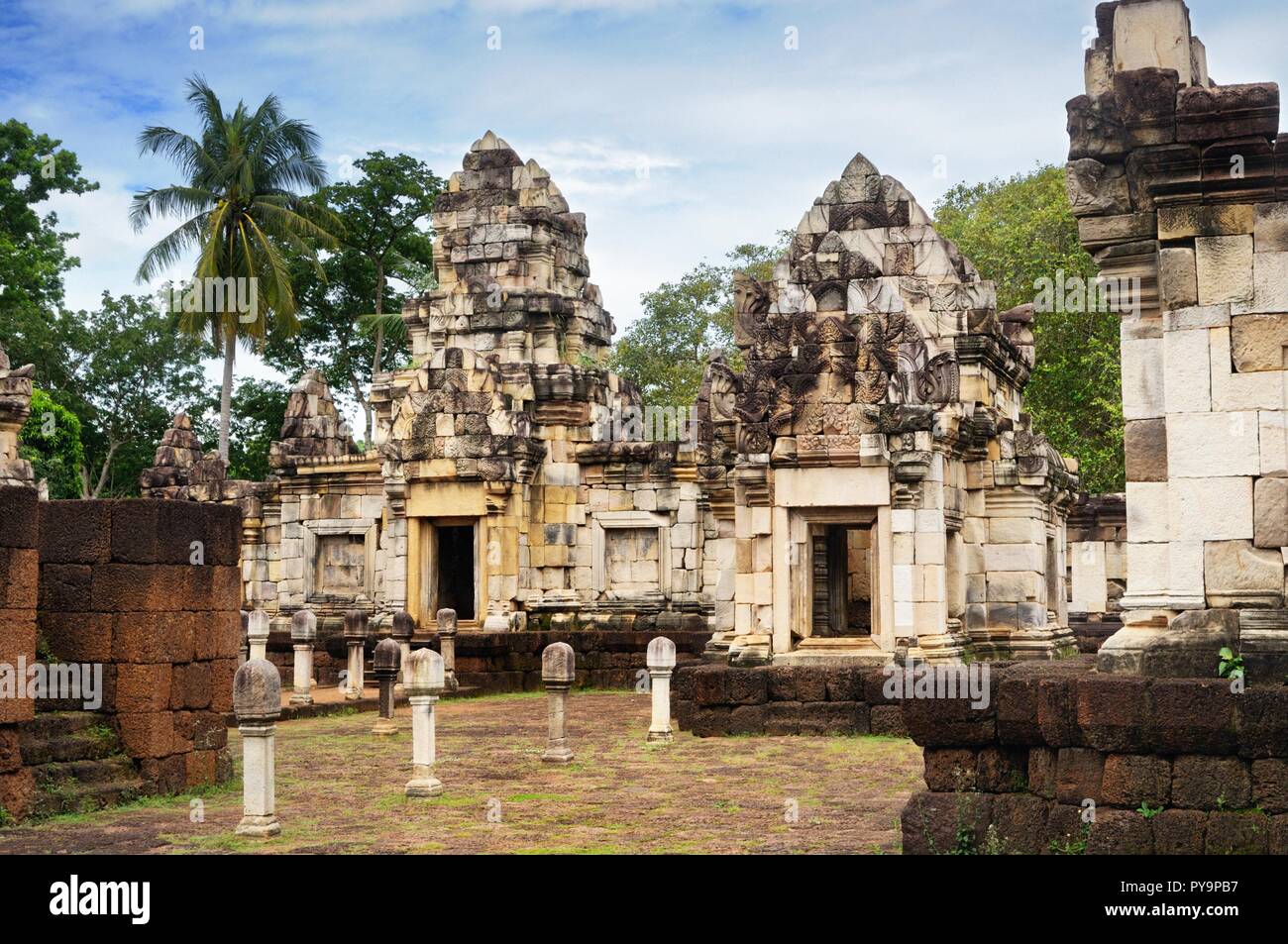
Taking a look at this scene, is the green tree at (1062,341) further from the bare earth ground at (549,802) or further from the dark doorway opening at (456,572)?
the bare earth ground at (549,802)

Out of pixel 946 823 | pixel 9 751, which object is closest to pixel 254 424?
pixel 9 751

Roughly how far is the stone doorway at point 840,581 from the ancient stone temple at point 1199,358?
8825 mm

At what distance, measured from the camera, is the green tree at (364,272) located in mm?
37844

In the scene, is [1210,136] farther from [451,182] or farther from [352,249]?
[352,249]

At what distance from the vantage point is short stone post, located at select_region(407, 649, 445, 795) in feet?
33.4

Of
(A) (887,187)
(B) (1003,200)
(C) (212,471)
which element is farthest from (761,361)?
(B) (1003,200)

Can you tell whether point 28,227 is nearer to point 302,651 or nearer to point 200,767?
point 302,651

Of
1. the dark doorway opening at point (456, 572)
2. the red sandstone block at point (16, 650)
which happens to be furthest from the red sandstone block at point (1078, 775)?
the dark doorway opening at point (456, 572)

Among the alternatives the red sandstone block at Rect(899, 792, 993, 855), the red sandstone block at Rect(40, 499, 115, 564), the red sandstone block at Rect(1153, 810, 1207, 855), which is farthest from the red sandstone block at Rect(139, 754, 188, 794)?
the red sandstone block at Rect(1153, 810, 1207, 855)

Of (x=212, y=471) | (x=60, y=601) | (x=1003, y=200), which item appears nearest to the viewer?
(x=60, y=601)

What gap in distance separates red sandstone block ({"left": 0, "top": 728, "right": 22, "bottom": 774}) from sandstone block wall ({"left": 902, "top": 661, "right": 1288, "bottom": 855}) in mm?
5499

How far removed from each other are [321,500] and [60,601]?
13.3 metres

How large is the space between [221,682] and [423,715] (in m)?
1.57

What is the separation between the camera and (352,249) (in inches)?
1496
